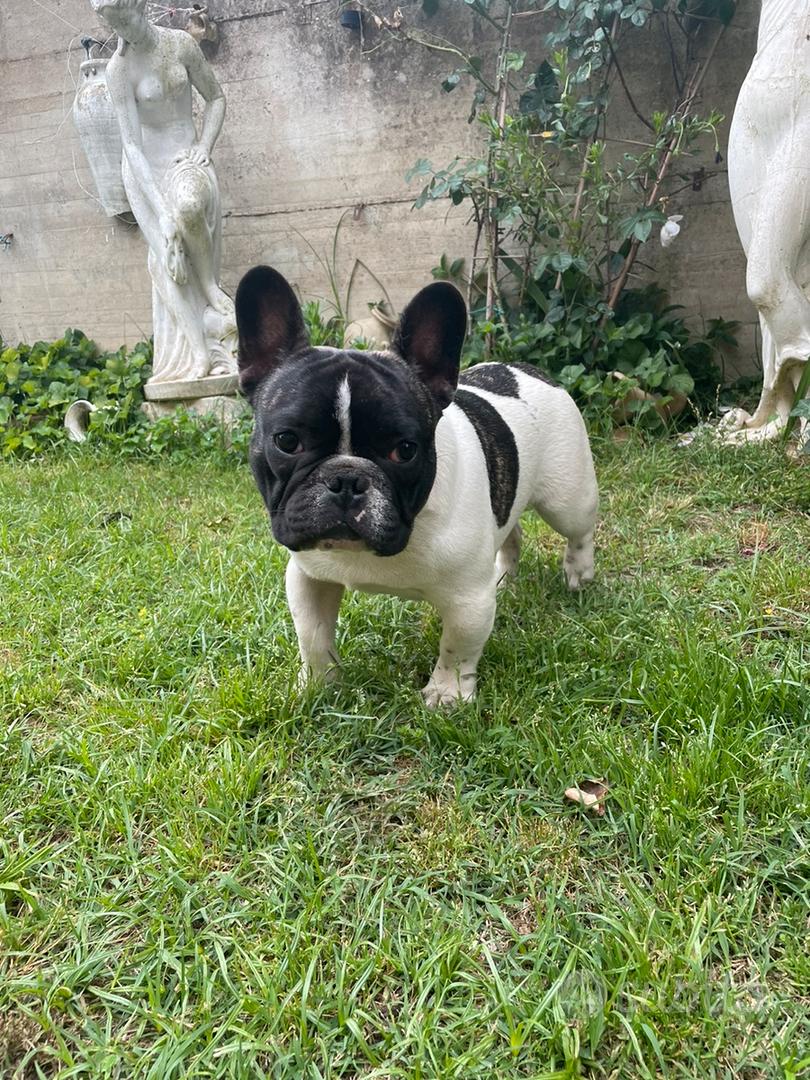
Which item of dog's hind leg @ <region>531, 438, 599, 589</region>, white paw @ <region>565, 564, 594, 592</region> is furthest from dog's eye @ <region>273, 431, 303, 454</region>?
white paw @ <region>565, 564, 594, 592</region>

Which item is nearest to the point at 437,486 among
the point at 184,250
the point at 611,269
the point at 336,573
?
the point at 336,573

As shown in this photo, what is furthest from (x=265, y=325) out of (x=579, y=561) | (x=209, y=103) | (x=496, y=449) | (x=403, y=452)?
(x=209, y=103)

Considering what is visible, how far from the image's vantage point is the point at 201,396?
20.3 ft

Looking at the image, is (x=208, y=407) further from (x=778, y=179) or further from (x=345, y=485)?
(x=345, y=485)

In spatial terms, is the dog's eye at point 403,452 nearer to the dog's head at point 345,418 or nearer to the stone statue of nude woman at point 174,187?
the dog's head at point 345,418

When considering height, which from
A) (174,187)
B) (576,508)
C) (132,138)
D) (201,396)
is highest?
(132,138)

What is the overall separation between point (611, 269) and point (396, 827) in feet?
15.3

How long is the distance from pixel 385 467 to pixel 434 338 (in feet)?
1.42

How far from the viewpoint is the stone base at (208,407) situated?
597 centimetres

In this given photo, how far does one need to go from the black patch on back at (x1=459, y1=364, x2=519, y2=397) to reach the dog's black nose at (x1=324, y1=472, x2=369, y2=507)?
1.08 m

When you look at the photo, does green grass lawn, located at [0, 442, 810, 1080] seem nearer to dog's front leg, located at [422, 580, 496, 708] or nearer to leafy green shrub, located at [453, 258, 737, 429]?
dog's front leg, located at [422, 580, 496, 708]

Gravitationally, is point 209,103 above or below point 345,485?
above

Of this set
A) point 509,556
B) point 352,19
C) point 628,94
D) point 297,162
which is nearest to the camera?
point 509,556

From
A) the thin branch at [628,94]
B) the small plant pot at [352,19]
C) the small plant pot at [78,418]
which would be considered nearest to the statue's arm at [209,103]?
the small plant pot at [352,19]
